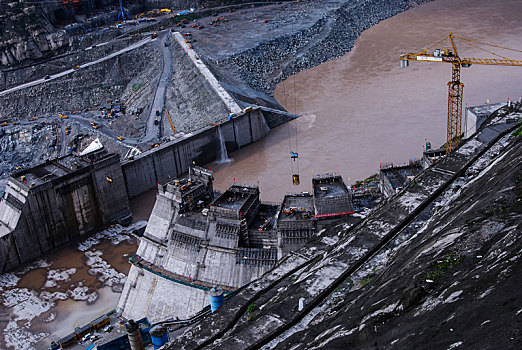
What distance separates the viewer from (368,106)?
71188mm

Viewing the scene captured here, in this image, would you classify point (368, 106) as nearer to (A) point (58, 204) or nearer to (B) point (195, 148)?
(B) point (195, 148)

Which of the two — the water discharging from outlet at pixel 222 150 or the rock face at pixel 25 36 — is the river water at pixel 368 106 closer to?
the water discharging from outlet at pixel 222 150

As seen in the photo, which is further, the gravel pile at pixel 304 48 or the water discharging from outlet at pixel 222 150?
the gravel pile at pixel 304 48

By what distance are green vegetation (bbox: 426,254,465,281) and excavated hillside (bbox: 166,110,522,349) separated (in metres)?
0.02

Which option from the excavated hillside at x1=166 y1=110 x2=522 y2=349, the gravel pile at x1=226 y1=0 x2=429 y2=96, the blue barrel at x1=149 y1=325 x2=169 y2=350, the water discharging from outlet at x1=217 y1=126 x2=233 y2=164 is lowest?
the water discharging from outlet at x1=217 y1=126 x2=233 y2=164

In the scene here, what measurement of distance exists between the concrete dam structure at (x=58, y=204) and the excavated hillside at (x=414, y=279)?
30355mm

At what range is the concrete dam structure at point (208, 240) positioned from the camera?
112ft

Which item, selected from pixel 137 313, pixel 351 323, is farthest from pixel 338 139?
pixel 351 323

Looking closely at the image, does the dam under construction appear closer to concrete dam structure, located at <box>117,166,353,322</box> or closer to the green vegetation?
concrete dam structure, located at <box>117,166,353,322</box>

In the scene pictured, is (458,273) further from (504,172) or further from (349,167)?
(349,167)

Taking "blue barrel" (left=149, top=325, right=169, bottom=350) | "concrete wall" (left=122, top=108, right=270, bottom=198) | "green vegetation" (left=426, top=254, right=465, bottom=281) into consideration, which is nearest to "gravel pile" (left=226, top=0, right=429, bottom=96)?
"concrete wall" (left=122, top=108, right=270, bottom=198)

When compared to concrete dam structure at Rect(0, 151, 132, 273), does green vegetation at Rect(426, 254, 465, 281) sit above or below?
above

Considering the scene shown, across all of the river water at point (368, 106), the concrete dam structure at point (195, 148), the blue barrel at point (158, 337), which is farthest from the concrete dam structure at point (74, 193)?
the blue barrel at point (158, 337)

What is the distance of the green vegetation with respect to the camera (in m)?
12.1
